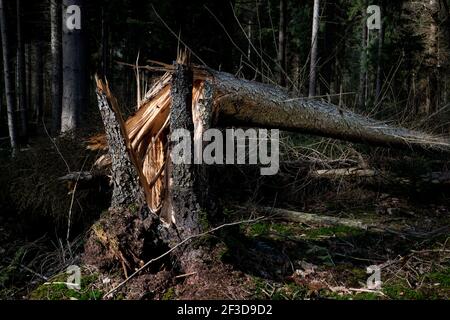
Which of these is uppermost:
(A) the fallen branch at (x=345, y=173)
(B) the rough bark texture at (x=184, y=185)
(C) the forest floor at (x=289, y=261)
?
(B) the rough bark texture at (x=184, y=185)

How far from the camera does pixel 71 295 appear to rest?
3236 mm

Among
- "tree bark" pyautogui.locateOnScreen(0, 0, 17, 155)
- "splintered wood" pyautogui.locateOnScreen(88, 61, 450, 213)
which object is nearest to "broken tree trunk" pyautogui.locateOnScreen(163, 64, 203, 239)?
"splintered wood" pyautogui.locateOnScreen(88, 61, 450, 213)

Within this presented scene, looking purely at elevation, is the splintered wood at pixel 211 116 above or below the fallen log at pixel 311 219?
above

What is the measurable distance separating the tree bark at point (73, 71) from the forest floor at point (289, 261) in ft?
8.34

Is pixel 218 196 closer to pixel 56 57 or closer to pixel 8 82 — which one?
pixel 8 82

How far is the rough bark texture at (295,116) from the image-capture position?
386 centimetres

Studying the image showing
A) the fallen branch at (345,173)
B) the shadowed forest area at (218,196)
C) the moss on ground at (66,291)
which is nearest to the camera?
the moss on ground at (66,291)

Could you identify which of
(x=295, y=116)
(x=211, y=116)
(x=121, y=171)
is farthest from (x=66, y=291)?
(x=295, y=116)

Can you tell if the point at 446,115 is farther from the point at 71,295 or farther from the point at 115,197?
the point at 71,295

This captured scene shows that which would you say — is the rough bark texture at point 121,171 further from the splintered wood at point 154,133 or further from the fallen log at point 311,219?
the fallen log at point 311,219

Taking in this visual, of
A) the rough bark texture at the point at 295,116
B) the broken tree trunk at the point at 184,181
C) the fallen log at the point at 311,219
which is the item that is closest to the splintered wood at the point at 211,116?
the rough bark texture at the point at 295,116

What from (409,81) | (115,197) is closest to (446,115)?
(115,197)

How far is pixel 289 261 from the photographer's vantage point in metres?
3.66

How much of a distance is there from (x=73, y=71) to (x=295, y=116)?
481 centimetres
